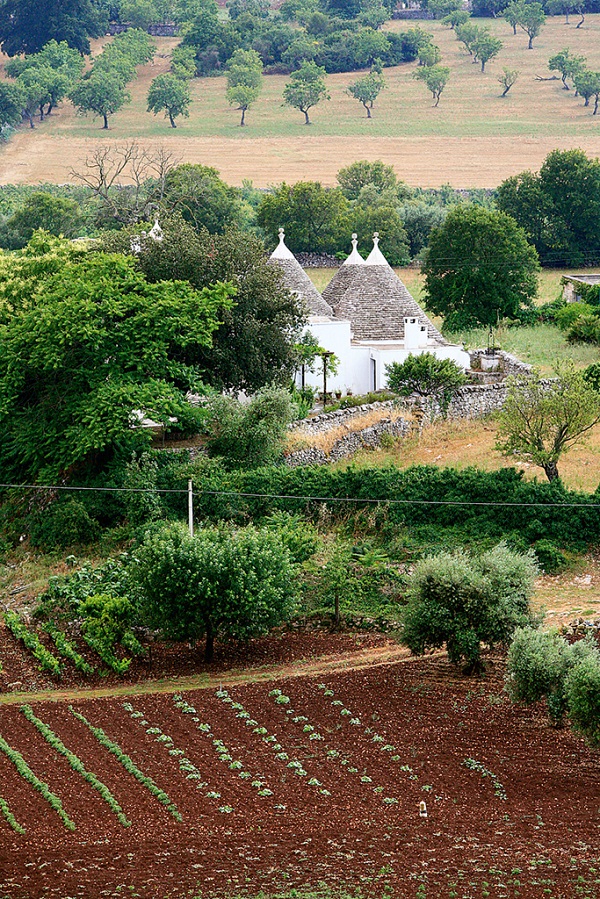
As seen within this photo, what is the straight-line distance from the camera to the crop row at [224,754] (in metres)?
23.5

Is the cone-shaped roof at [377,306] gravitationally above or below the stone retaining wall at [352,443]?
above

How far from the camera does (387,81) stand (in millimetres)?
155375

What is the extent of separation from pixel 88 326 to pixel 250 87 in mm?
113396

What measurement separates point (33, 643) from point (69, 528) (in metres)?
5.16

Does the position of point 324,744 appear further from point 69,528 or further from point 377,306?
point 377,306

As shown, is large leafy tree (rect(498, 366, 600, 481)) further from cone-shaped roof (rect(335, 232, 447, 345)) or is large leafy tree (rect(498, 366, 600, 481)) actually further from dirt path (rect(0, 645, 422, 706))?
cone-shaped roof (rect(335, 232, 447, 345))

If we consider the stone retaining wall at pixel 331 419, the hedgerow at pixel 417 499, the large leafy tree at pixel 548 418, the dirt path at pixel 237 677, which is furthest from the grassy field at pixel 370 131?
the dirt path at pixel 237 677

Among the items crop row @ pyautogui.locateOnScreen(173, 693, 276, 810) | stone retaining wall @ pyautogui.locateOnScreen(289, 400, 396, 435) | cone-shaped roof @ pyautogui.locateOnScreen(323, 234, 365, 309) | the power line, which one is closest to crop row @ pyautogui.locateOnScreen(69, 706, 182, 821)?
crop row @ pyautogui.locateOnScreen(173, 693, 276, 810)

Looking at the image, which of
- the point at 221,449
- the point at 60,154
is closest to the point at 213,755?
the point at 221,449

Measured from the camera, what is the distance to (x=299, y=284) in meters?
48.3

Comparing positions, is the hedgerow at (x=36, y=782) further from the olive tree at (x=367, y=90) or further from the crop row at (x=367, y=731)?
the olive tree at (x=367, y=90)

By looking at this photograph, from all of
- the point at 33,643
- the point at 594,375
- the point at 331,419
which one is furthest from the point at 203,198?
the point at 33,643

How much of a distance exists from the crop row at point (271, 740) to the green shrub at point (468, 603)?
3396 mm

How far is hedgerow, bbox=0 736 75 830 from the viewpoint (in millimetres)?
22625
